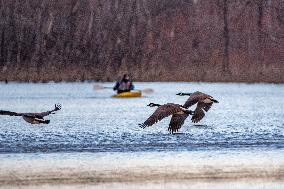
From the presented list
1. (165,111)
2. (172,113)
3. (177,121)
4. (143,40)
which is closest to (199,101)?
(177,121)

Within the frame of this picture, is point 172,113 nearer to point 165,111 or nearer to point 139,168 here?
point 165,111

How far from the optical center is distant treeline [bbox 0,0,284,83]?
186375 millimetres

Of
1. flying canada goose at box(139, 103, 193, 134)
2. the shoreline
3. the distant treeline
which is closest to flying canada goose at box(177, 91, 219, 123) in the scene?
flying canada goose at box(139, 103, 193, 134)

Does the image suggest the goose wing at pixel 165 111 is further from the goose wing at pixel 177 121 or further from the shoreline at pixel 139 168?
the shoreline at pixel 139 168

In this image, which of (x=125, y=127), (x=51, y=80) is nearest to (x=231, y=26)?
(x=51, y=80)

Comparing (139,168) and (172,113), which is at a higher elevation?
(172,113)

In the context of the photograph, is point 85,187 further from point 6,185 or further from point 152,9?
point 152,9

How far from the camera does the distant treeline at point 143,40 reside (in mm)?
186375

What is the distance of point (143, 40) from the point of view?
632 feet

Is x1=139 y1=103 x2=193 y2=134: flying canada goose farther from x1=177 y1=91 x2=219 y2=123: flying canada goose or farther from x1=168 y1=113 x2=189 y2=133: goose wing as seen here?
x1=177 y1=91 x2=219 y2=123: flying canada goose

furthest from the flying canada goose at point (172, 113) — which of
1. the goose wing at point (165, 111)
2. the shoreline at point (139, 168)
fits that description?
the shoreline at point (139, 168)

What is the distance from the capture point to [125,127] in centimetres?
3734

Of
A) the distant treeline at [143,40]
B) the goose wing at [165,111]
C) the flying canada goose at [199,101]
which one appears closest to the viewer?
the goose wing at [165,111]

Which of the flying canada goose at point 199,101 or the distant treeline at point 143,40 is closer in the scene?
the flying canada goose at point 199,101
